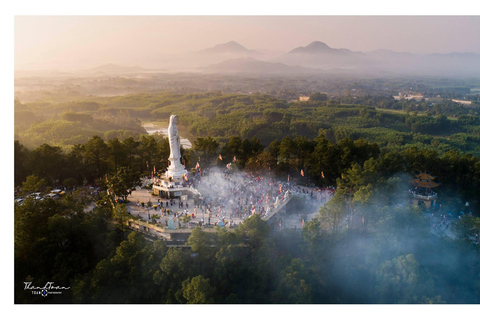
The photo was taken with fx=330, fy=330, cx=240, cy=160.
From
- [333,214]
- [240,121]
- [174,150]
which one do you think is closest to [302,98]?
[240,121]

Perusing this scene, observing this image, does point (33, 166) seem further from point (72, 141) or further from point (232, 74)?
point (232, 74)

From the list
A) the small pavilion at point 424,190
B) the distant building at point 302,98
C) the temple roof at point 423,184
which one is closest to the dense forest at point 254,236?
the temple roof at point 423,184

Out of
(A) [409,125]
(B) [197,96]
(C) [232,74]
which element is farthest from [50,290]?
(A) [409,125]

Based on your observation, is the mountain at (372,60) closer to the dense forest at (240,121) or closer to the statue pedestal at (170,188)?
the dense forest at (240,121)

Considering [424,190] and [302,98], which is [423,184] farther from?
[302,98]

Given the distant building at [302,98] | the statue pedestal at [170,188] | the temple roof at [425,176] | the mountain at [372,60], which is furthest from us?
the distant building at [302,98]

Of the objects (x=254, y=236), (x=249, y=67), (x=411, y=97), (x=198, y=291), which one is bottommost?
(x=198, y=291)

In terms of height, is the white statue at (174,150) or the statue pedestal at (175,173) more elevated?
the white statue at (174,150)
